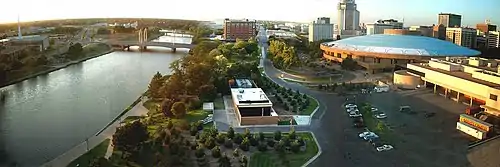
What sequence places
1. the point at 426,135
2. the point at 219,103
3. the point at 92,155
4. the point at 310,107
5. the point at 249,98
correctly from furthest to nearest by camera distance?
the point at 219,103
the point at 310,107
the point at 249,98
the point at 426,135
the point at 92,155

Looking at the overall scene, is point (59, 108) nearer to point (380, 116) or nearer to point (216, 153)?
point (216, 153)

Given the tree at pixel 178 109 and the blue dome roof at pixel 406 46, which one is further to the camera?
the blue dome roof at pixel 406 46

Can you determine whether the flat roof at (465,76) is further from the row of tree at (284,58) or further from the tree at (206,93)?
the tree at (206,93)

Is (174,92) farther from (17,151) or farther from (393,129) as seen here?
(393,129)

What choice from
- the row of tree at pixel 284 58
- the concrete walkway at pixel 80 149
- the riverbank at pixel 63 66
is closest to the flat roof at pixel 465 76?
the row of tree at pixel 284 58

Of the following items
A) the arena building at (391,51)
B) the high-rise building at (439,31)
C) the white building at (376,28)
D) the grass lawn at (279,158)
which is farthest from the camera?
the white building at (376,28)

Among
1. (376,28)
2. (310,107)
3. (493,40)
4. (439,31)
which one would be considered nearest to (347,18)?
(376,28)

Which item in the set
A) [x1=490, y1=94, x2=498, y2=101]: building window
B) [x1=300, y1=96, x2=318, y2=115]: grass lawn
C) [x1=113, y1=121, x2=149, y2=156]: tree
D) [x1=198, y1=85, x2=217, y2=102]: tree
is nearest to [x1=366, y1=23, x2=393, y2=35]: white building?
[x1=300, y1=96, x2=318, y2=115]: grass lawn
